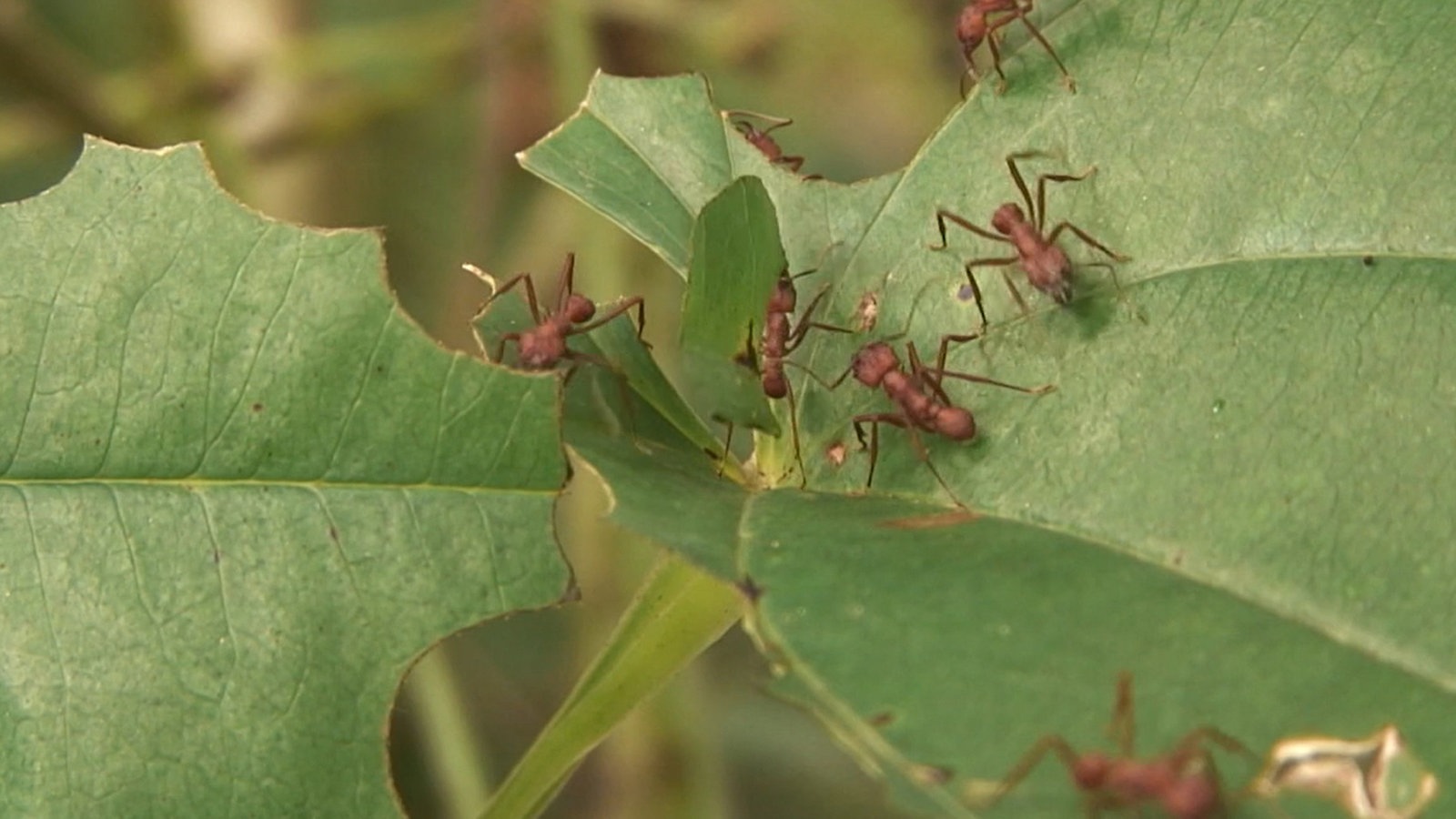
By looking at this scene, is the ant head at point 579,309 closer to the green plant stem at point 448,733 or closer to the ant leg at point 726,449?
the ant leg at point 726,449

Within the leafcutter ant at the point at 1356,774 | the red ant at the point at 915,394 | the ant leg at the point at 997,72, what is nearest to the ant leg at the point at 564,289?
the red ant at the point at 915,394

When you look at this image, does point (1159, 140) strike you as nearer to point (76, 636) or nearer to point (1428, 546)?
point (1428, 546)

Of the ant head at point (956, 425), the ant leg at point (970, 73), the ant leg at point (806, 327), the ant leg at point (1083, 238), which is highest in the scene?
the ant leg at point (970, 73)

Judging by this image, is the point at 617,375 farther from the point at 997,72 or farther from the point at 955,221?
the point at 997,72

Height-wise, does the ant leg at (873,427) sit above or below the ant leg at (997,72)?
below

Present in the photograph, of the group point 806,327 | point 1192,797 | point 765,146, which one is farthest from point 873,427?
point 1192,797
